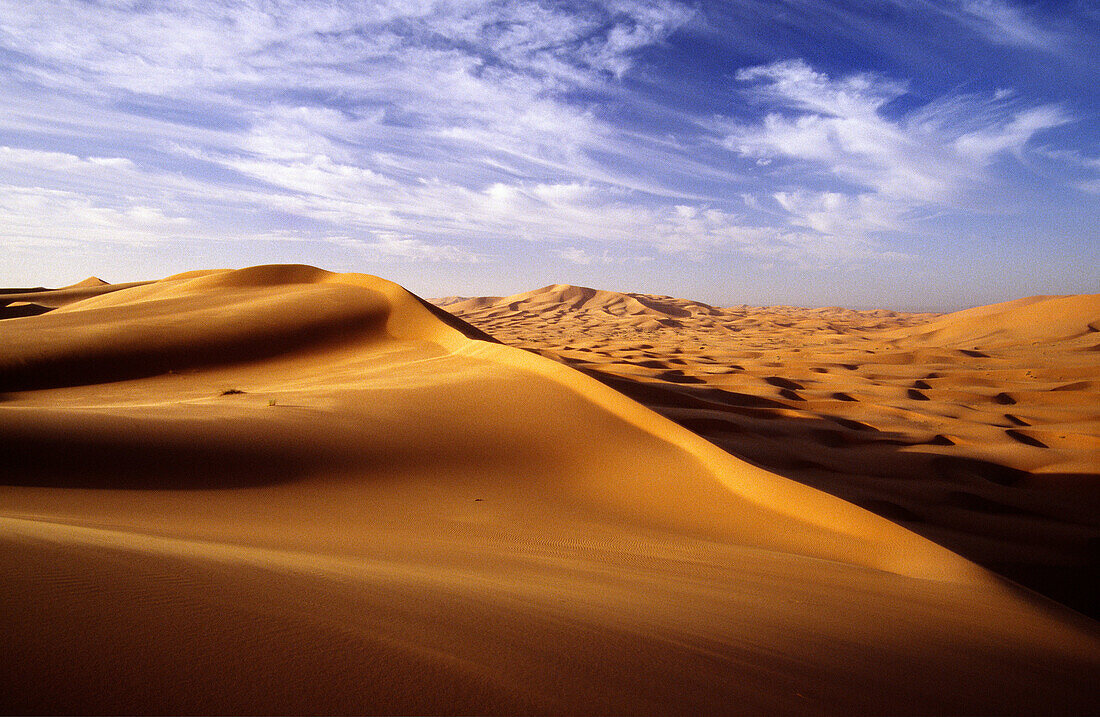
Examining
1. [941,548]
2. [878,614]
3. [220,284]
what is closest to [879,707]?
[878,614]

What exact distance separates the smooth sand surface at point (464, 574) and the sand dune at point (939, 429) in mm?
2451

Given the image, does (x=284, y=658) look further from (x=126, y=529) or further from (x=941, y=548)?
(x=941, y=548)

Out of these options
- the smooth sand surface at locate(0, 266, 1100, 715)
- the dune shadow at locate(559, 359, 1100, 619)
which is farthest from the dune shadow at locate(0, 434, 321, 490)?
the dune shadow at locate(559, 359, 1100, 619)

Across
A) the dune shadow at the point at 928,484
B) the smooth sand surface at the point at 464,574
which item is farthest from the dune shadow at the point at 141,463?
the dune shadow at the point at 928,484

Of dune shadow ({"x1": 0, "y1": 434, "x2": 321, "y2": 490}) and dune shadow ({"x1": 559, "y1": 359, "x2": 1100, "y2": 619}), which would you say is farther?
dune shadow ({"x1": 559, "y1": 359, "x2": 1100, "y2": 619})

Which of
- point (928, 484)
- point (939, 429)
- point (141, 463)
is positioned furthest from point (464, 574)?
point (939, 429)

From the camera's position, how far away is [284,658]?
5.38 ft

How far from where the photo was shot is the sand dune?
6473 millimetres

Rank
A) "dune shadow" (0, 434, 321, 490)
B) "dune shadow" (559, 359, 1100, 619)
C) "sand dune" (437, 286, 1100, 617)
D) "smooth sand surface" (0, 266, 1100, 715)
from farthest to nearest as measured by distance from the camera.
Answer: "sand dune" (437, 286, 1100, 617) → "dune shadow" (559, 359, 1100, 619) → "dune shadow" (0, 434, 321, 490) → "smooth sand surface" (0, 266, 1100, 715)

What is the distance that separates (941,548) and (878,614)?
2.09 metres

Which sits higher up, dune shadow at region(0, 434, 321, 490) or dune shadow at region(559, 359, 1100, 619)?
dune shadow at region(0, 434, 321, 490)

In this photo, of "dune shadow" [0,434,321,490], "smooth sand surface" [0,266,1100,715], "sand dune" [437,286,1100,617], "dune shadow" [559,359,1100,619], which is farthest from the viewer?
"sand dune" [437,286,1100,617]

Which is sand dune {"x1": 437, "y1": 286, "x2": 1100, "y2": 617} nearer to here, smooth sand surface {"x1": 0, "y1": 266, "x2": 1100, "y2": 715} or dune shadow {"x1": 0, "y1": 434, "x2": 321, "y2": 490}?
smooth sand surface {"x1": 0, "y1": 266, "x2": 1100, "y2": 715}

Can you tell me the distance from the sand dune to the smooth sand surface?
2.45m
